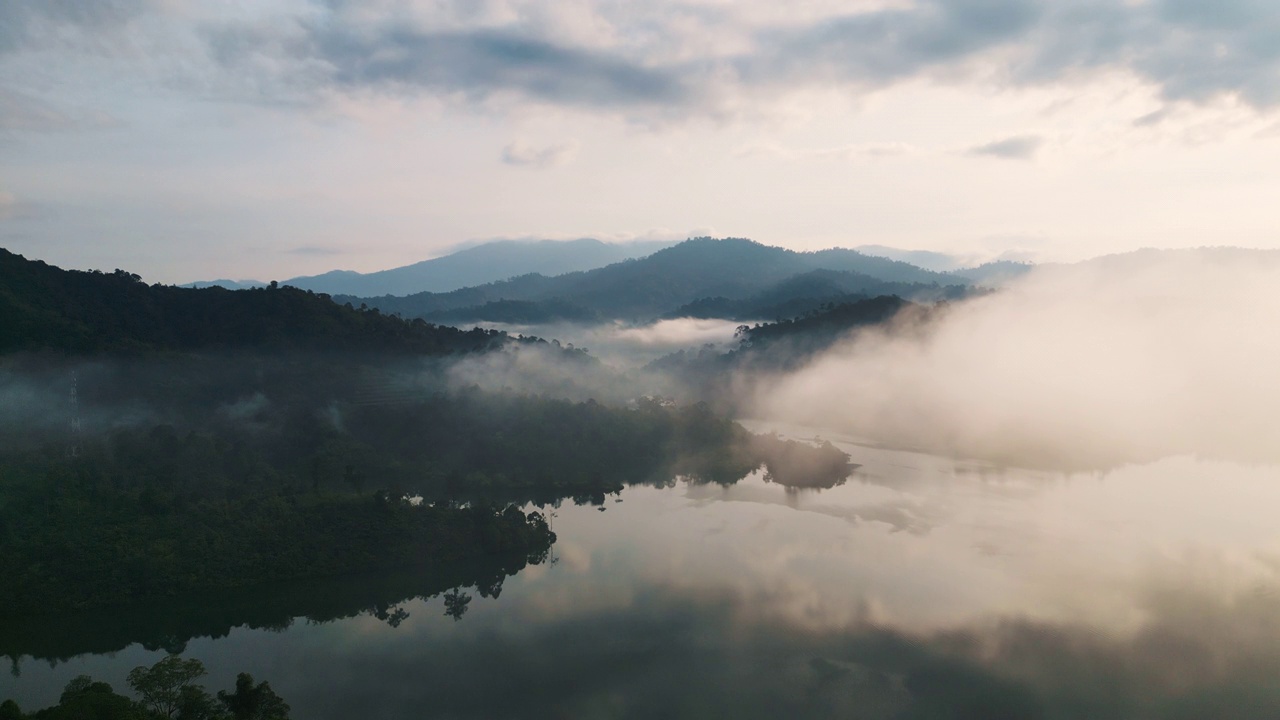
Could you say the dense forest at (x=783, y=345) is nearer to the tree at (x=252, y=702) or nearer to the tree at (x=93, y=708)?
the tree at (x=252, y=702)

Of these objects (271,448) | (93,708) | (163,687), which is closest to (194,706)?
(163,687)

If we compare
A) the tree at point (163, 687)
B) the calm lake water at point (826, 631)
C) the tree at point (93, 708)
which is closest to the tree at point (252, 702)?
the tree at point (163, 687)

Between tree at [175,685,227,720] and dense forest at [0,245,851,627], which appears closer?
tree at [175,685,227,720]

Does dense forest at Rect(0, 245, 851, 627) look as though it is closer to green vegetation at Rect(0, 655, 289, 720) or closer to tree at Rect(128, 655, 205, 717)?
green vegetation at Rect(0, 655, 289, 720)

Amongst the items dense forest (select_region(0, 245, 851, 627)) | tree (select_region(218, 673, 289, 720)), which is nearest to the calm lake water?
tree (select_region(218, 673, 289, 720))

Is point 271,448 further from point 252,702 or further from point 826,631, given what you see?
point 826,631
